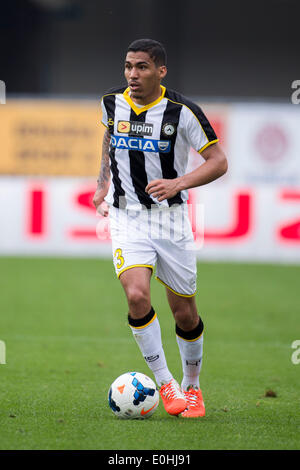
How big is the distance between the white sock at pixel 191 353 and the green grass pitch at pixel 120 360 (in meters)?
0.22

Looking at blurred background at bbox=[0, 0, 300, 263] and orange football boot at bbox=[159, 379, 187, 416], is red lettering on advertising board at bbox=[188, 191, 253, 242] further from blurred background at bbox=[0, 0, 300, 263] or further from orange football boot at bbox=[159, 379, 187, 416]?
orange football boot at bbox=[159, 379, 187, 416]

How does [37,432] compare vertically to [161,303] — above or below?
above

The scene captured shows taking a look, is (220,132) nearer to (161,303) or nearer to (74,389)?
(161,303)

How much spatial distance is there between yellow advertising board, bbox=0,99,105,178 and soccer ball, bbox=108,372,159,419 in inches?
424

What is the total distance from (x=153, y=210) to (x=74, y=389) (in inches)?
57.0

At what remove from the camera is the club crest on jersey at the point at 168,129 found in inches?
198

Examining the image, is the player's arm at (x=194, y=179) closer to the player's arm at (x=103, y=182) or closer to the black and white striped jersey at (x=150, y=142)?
the black and white striped jersey at (x=150, y=142)

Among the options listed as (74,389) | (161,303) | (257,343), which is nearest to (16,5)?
(161,303)

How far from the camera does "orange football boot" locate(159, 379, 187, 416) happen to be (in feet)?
16.1

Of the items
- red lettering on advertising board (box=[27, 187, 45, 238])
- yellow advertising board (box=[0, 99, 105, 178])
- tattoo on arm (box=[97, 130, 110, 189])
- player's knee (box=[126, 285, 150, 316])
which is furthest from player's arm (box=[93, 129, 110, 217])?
yellow advertising board (box=[0, 99, 105, 178])

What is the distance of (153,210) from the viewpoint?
5133 mm

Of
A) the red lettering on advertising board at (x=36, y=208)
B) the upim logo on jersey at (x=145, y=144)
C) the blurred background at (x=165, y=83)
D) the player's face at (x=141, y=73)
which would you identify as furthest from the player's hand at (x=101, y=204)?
the red lettering on advertising board at (x=36, y=208)

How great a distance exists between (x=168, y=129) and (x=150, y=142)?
13cm

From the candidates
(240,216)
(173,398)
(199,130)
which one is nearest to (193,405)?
(173,398)
